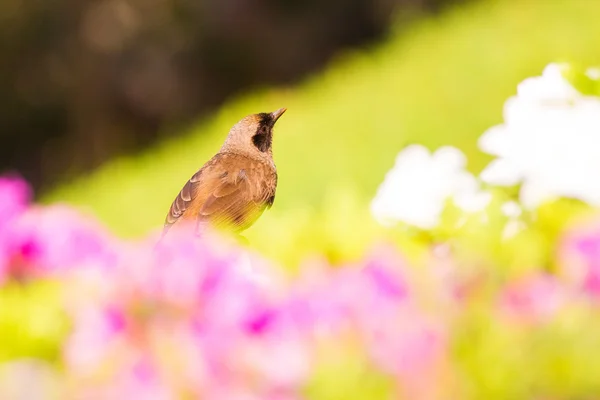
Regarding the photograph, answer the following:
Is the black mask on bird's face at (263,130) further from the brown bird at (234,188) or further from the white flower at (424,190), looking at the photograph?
the white flower at (424,190)

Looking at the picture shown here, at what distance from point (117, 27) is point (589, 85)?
11.4 meters

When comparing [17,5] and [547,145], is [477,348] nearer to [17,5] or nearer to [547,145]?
[547,145]

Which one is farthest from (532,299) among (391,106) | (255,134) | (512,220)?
(391,106)

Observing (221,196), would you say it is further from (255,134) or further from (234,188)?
(255,134)

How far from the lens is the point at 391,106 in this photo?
496cm

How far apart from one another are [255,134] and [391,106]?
2931mm

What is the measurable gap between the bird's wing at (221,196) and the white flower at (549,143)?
1.52 feet

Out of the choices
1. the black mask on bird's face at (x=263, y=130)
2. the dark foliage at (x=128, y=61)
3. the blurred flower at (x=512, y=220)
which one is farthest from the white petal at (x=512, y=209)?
the dark foliage at (x=128, y=61)

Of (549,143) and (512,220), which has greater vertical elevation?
(549,143)

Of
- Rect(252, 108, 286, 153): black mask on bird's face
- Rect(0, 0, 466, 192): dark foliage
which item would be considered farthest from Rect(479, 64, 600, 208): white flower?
Rect(0, 0, 466, 192): dark foliage

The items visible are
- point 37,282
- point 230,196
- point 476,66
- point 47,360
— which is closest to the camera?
point 47,360

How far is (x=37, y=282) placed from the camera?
52.9 inches

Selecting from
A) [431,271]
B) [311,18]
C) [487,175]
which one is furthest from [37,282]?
[311,18]

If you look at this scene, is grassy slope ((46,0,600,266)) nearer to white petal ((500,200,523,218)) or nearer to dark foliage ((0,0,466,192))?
white petal ((500,200,523,218))
